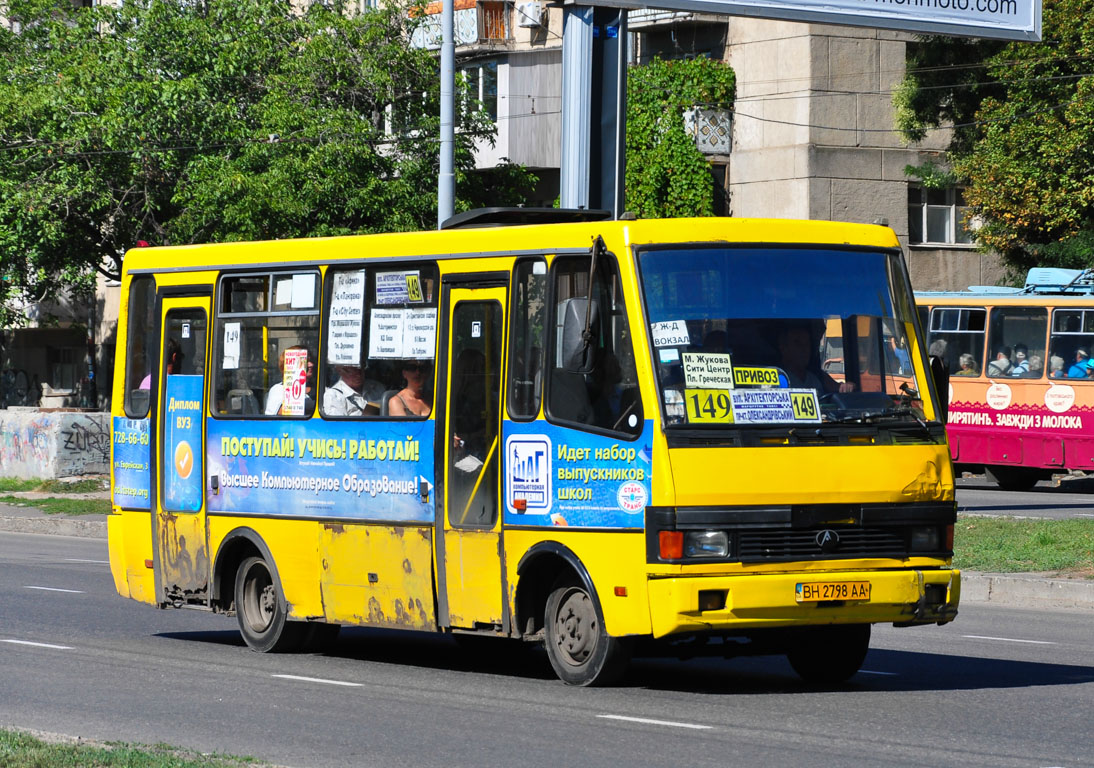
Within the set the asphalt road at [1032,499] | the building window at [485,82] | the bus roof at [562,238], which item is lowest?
the asphalt road at [1032,499]

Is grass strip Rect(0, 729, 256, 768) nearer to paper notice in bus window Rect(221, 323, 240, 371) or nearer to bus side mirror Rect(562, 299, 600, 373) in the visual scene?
bus side mirror Rect(562, 299, 600, 373)

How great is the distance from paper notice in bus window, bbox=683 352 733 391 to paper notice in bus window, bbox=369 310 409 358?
90.8 inches

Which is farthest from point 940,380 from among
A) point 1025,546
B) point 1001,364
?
point 1001,364

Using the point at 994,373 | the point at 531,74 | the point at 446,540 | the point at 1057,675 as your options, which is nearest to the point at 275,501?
the point at 446,540

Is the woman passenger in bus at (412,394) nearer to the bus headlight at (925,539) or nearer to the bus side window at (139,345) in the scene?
the bus side window at (139,345)

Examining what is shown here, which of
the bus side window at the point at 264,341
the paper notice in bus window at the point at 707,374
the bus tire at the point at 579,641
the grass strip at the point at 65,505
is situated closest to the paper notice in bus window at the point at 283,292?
the bus side window at the point at 264,341

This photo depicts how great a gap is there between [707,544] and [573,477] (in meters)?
0.97

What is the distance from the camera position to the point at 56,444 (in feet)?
109

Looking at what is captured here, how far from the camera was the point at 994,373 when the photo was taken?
2953 centimetres

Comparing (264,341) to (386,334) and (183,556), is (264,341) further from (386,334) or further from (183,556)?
(183,556)

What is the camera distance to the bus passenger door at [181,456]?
13039mm

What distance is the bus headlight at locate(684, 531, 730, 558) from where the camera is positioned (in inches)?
379

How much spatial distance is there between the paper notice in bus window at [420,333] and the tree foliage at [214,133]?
21.4m

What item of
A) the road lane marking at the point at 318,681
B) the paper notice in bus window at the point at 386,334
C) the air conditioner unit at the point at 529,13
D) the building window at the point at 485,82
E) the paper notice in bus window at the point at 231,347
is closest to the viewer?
the road lane marking at the point at 318,681
